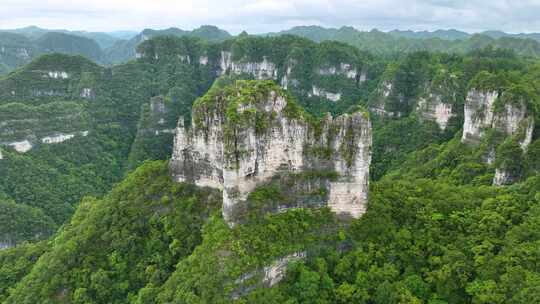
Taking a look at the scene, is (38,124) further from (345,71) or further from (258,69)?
(345,71)

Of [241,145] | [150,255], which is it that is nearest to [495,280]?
[241,145]

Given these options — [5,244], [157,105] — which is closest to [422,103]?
[157,105]

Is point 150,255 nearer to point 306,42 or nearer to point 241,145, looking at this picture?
point 241,145

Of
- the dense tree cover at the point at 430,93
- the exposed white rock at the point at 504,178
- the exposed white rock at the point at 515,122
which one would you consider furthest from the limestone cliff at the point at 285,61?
the exposed white rock at the point at 504,178

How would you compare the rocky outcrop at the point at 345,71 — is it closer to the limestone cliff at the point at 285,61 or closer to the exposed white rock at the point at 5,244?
the limestone cliff at the point at 285,61

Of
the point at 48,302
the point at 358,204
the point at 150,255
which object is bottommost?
the point at 48,302

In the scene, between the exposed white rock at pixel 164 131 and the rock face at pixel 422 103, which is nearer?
the rock face at pixel 422 103
